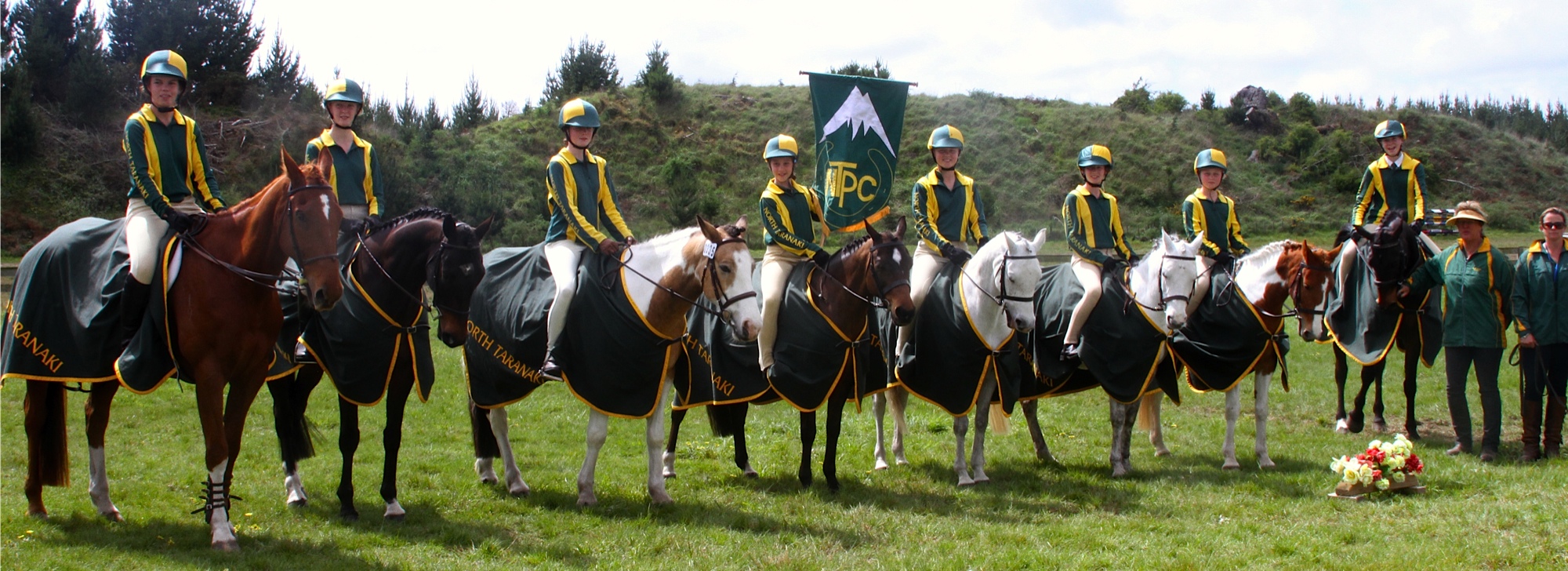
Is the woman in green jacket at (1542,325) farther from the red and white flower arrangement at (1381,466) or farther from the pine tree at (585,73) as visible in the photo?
the pine tree at (585,73)

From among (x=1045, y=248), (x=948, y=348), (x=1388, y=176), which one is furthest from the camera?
(x=1045, y=248)

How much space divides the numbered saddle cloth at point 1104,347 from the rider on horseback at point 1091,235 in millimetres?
92

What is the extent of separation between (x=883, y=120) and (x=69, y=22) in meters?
28.8

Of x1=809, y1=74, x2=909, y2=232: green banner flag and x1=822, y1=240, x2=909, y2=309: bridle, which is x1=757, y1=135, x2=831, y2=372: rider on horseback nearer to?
x1=822, y1=240, x2=909, y2=309: bridle

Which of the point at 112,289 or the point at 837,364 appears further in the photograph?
the point at 837,364

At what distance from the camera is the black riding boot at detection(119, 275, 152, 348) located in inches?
233

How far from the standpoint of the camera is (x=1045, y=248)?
2766cm

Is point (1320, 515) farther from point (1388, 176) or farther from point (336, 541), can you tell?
point (336, 541)

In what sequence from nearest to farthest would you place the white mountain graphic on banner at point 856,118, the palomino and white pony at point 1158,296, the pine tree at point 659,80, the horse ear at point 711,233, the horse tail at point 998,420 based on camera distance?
the horse ear at point 711,233 < the palomino and white pony at point 1158,296 < the white mountain graphic on banner at point 856,118 < the horse tail at point 998,420 < the pine tree at point 659,80

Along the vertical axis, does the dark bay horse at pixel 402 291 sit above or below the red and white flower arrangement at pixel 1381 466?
above

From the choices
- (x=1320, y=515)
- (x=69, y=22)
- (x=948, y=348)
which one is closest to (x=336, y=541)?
(x=948, y=348)

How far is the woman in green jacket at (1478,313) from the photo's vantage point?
856 cm

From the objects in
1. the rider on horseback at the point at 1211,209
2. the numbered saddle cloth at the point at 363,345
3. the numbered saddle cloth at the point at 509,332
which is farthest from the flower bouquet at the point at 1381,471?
the numbered saddle cloth at the point at 363,345

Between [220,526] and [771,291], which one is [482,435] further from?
[771,291]
